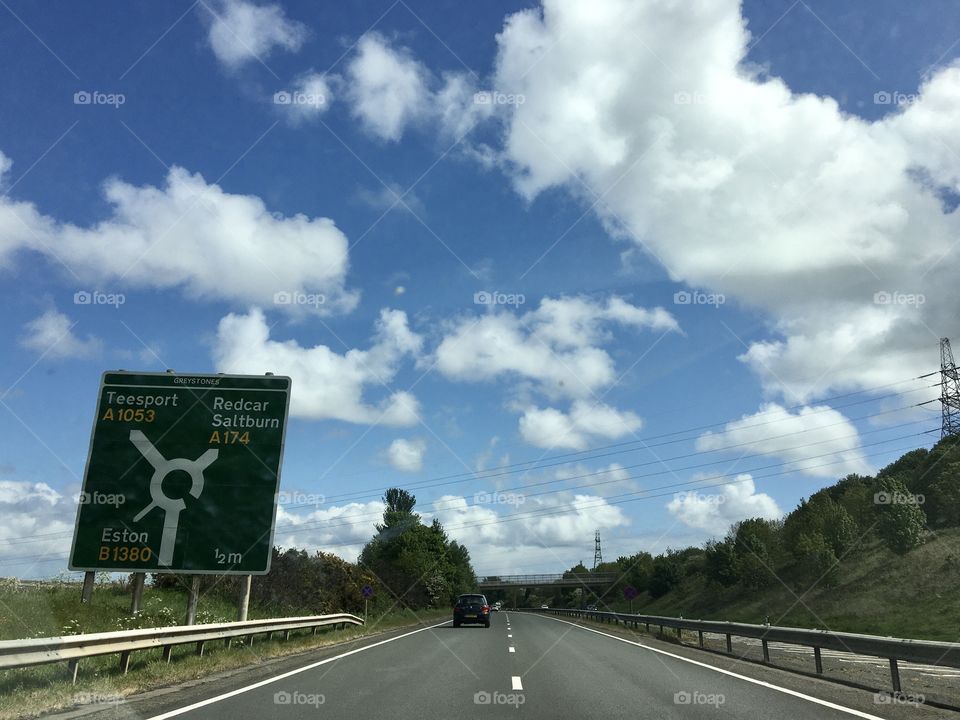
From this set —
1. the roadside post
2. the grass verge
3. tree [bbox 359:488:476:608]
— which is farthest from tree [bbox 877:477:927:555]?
the grass verge

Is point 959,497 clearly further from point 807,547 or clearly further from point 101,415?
point 101,415

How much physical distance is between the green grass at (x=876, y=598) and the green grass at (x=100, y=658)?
2733 cm

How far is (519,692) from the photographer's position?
10.5 metres

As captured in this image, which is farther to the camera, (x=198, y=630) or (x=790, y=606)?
(x=790, y=606)

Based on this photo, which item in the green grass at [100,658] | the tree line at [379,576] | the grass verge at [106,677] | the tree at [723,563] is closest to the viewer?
the grass verge at [106,677]

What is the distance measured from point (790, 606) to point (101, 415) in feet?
176

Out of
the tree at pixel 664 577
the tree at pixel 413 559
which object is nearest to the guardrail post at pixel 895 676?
the tree at pixel 413 559

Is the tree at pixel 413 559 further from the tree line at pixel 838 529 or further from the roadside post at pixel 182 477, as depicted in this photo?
the roadside post at pixel 182 477

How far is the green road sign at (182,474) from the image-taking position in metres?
17.5

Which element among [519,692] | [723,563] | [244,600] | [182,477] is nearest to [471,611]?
[244,600]

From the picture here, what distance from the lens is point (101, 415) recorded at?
18.5 meters

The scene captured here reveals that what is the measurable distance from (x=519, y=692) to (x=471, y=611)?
25.8 m

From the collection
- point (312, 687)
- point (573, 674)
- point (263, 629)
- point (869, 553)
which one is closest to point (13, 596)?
point (263, 629)

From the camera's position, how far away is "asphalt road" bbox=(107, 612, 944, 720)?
8.71 meters
